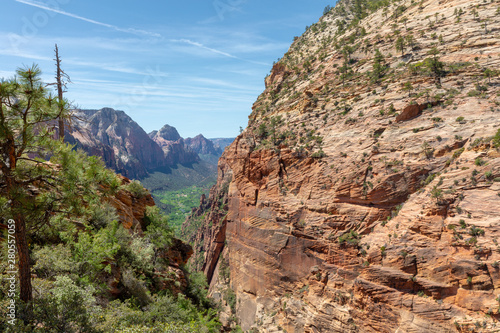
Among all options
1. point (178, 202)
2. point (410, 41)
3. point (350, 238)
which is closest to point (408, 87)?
point (410, 41)

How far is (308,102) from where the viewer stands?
39719mm

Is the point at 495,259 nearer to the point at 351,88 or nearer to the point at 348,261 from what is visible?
the point at 348,261

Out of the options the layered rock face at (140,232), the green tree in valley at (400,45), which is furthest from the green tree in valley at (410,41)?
the layered rock face at (140,232)

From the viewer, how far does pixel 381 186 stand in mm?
26156

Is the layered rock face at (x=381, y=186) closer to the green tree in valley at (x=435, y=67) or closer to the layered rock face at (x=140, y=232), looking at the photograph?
the green tree in valley at (x=435, y=67)

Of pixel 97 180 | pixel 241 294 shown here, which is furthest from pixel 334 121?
pixel 97 180

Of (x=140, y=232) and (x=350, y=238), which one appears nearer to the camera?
(x=140, y=232)

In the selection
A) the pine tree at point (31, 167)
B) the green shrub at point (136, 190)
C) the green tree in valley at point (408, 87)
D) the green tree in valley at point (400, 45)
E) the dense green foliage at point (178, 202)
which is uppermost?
the green tree in valley at point (400, 45)

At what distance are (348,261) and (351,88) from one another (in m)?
22.7

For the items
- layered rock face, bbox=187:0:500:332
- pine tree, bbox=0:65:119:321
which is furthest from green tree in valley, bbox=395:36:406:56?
pine tree, bbox=0:65:119:321

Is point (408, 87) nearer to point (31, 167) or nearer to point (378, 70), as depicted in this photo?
point (378, 70)

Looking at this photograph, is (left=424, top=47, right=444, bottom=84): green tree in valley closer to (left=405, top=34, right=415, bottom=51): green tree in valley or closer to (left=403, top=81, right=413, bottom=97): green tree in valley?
(left=403, top=81, right=413, bottom=97): green tree in valley

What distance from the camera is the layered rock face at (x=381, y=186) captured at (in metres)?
19.9

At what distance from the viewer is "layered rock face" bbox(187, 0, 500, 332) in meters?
19.9
